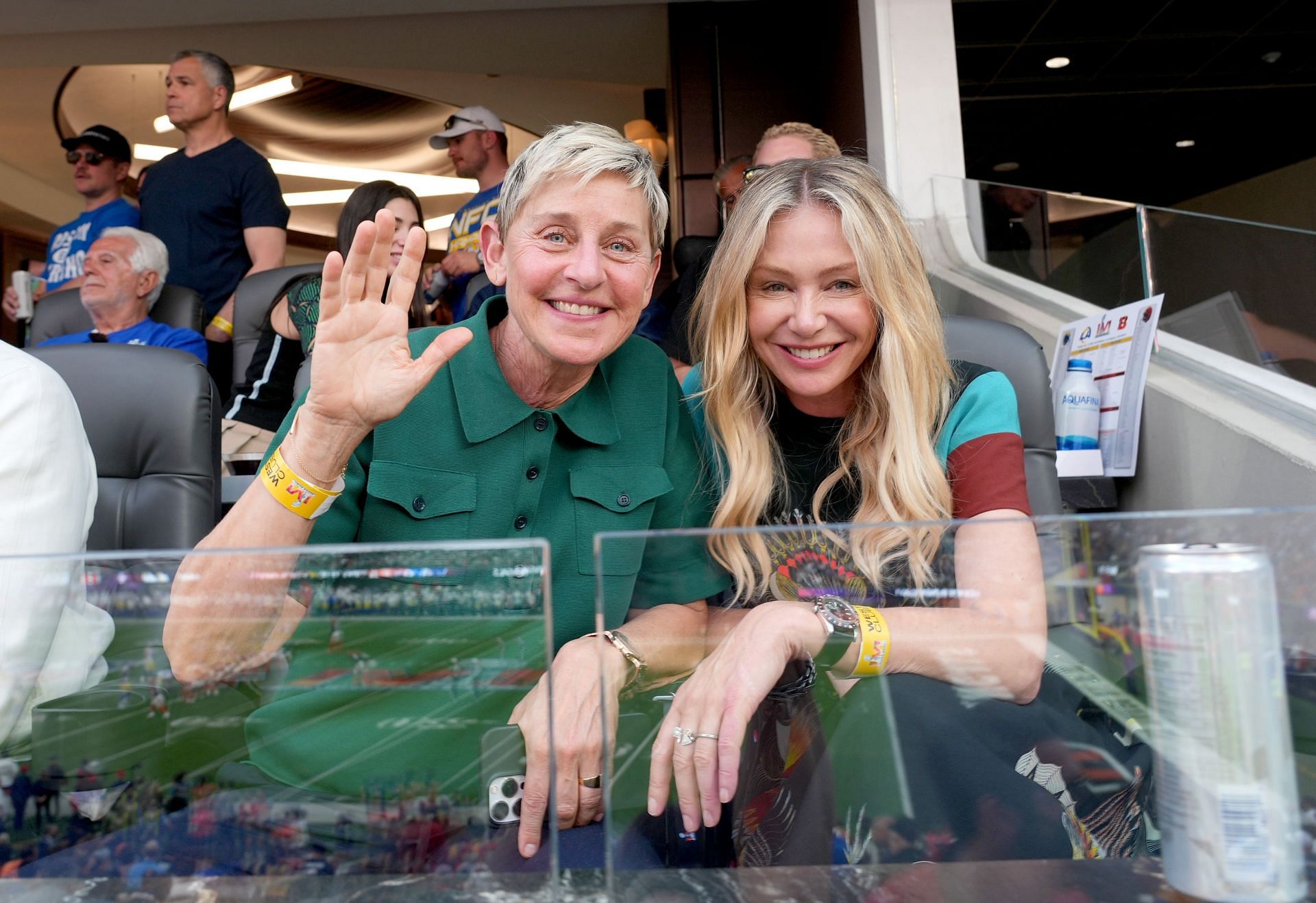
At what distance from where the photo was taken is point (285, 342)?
274 cm

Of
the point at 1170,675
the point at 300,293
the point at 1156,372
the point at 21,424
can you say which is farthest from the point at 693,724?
the point at 300,293

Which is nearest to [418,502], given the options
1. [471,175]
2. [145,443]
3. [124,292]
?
[145,443]

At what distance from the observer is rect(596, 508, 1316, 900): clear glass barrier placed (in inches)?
20.2

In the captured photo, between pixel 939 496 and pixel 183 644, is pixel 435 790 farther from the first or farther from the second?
pixel 939 496

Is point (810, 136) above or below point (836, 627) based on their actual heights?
above

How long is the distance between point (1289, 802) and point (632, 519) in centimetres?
77

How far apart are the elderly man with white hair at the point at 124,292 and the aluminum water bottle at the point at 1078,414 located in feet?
7.90

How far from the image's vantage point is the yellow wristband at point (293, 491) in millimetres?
952

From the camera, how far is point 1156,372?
204 cm

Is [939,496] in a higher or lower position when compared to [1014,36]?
lower

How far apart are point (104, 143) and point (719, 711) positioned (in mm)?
4353

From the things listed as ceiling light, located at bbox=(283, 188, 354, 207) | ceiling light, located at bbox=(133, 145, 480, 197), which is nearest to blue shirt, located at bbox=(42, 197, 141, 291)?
ceiling light, located at bbox=(133, 145, 480, 197)

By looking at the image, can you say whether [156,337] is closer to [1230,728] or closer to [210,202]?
[210,202]

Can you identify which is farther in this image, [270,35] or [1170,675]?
[270,35]
